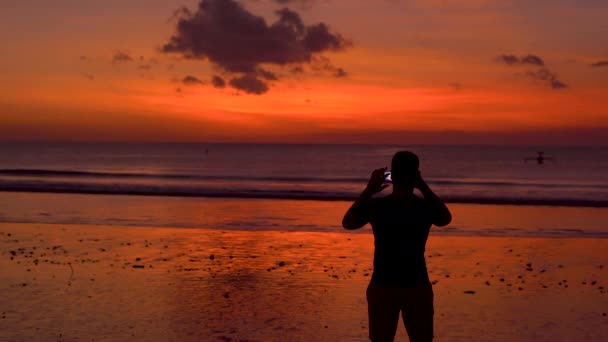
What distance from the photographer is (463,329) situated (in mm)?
8680

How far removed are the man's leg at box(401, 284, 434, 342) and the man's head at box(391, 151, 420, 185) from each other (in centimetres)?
75

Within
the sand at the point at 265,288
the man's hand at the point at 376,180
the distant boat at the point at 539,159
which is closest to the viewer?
the man's hand at the point at 376,180

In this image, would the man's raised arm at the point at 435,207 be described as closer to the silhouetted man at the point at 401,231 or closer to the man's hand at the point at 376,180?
the silhouetted man at the point at 401,231

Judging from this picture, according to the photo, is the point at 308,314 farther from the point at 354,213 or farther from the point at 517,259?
the point at 517,259

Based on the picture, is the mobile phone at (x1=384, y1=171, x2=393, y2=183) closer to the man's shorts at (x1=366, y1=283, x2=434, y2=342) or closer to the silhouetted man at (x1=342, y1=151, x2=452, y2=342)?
the silhouetted man at (x1=342, y1=151, x2=452, y2=342)

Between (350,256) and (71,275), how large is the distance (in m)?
5.45

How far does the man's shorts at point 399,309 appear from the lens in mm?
4809

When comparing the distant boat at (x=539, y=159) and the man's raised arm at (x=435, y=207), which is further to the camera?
the distant boat at (x=539, y=159)

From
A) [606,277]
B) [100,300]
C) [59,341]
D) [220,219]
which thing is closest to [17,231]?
[220,219]

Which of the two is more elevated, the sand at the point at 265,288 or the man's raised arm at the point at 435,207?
the man's raised arm at the point at 435,207

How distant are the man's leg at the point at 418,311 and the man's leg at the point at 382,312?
77 millimetres

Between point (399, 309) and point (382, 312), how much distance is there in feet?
0.41

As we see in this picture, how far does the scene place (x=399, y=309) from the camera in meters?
4.88

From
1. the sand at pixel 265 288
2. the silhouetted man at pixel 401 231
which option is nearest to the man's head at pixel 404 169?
the silhouetted man at pixel 401 231
